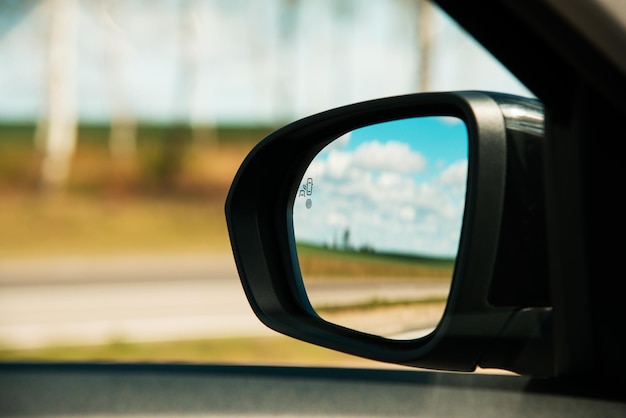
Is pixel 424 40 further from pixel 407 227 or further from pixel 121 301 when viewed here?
pixel 407 227

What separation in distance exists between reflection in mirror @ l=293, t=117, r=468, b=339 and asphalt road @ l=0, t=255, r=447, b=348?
5.24 m

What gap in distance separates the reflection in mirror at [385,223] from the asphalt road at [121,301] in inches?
206

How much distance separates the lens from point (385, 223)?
1446mm

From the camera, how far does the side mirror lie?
105 centimetres

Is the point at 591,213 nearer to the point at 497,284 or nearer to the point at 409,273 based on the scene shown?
the point at 497,284

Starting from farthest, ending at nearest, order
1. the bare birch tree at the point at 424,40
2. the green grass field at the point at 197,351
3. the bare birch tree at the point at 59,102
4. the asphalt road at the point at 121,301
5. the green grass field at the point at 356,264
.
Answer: the bare birch tree at the point at 59,102, the bare birch tree at the point at 424,40, the asphalt road at the point at 121,301, the green grass field at the point at 197,351, the green grass field at the point at 356,264

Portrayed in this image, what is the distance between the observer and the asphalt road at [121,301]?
7902mm

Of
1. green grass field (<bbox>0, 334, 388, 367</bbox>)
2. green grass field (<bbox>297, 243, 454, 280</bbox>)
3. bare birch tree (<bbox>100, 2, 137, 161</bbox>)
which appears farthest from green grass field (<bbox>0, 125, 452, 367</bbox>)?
green grass field (<bbox>297, 243, 454, 280</bbox>)

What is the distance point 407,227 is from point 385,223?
6cm

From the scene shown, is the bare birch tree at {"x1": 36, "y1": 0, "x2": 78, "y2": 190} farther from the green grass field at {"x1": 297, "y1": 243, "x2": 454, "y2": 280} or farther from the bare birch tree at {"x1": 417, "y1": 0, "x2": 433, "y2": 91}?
the green grass field at {"x1": 297, "y1": 243, "x2": 454, "y2": 280}

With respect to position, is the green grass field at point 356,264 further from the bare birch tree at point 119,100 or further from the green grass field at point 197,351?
the bare birch tree at point 119,100

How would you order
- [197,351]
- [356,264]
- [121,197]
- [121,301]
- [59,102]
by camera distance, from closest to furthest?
[356,264], [197,351], [121,301], [59,102], [121,197]

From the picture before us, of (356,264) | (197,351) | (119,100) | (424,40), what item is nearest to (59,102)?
(119,100)

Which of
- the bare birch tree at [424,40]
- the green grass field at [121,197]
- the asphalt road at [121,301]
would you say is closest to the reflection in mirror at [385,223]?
the asphalt road at [121,301]
